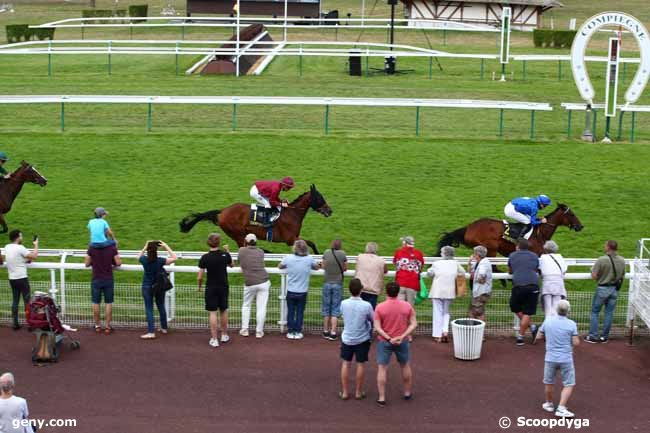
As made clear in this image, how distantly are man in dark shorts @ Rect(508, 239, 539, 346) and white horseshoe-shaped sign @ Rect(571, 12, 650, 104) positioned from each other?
1277 centimetres

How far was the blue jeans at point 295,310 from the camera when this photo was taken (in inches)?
476

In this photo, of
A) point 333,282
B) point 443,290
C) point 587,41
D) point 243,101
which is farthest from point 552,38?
point 333,282

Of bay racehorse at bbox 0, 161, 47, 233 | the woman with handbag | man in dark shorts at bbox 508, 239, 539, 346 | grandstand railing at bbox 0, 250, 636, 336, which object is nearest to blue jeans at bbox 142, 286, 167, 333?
the woman with handbag

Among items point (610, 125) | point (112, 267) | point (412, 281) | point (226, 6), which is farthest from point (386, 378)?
point (226, 6)

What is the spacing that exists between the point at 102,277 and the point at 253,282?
1.79 metres

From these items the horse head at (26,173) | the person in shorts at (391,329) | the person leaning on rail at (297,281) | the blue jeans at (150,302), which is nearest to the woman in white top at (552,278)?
the person in shorts at (391,329)

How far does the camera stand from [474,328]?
1128 centimetres

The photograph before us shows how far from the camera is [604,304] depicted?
1222cm

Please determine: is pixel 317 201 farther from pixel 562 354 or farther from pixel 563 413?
pixel 563 413

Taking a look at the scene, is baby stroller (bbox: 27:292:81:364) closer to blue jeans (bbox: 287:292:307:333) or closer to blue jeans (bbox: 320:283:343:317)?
blue jeans (bbox: 287:292:307:333)

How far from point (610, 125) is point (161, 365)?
1757 cm

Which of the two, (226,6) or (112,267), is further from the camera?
(226,6)

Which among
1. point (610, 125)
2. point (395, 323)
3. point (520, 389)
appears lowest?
point (520, 389)

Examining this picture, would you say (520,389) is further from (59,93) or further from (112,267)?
(59,93)
